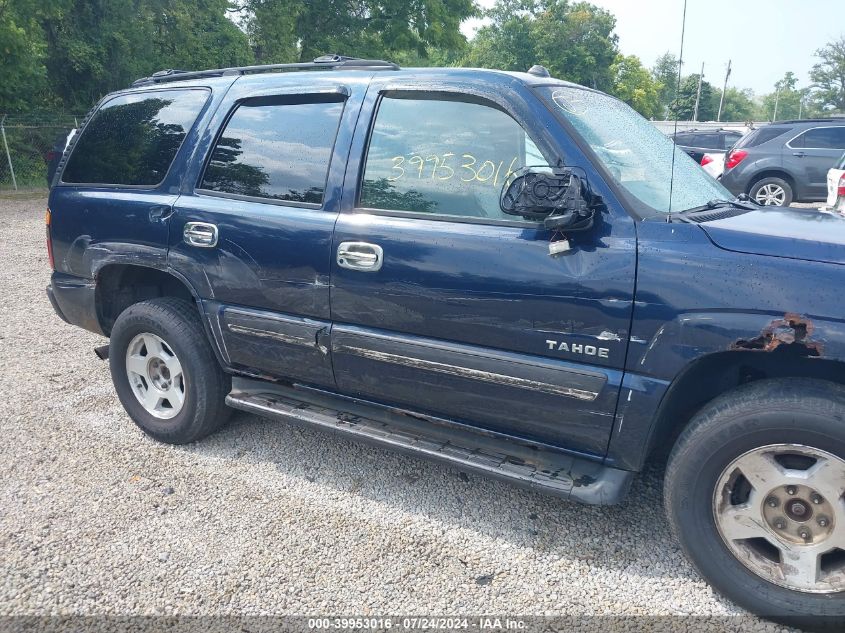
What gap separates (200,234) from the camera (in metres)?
3.42

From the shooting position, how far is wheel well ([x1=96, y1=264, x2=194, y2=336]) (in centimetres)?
391

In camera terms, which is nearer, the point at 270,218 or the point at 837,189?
the point at 270,218

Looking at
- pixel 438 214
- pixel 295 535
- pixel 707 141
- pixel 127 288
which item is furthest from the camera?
pixel 707 141

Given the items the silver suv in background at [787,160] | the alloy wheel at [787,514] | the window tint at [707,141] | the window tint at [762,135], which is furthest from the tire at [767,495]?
the window tint at [707,141]

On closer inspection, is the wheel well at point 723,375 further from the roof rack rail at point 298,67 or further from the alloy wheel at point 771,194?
the alloy wheel at point 771,194

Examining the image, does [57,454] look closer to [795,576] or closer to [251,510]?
[251,510]

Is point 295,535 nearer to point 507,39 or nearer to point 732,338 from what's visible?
point 732,338

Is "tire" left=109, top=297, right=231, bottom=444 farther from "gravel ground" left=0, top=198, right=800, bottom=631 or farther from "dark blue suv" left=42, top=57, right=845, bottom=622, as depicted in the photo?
"gravel ground" left=0, top=198, right=800, bottom=631

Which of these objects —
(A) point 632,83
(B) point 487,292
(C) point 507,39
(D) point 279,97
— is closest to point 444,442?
(B) point 487,292

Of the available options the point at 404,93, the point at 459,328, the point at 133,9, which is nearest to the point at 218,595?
the point at 459,328

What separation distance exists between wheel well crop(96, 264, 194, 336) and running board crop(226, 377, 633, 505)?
2.59 ft

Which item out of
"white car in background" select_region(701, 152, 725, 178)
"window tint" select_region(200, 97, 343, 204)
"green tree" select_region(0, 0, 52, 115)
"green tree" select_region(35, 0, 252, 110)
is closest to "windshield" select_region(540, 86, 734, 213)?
"window tint" select_region(200, 97, 343, 204)

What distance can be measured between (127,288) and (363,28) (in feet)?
82.7

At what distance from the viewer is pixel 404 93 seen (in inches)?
120
